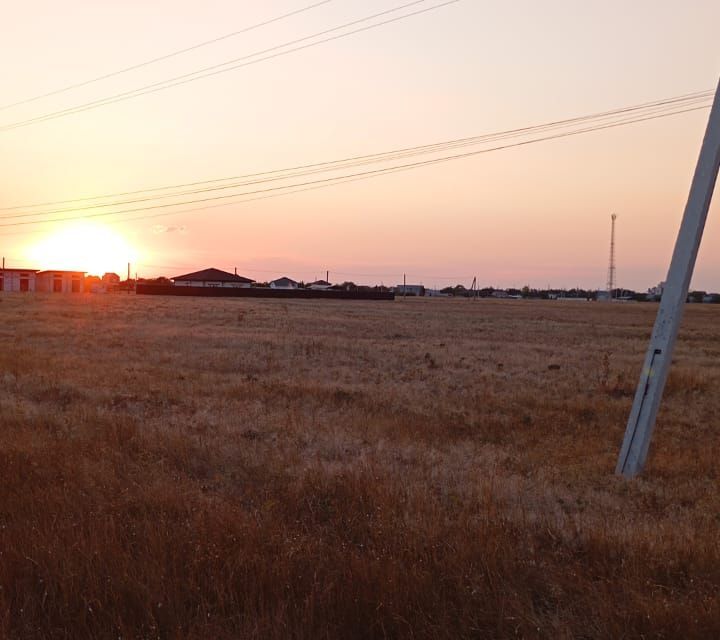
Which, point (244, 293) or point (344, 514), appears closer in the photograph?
point (344, 514)

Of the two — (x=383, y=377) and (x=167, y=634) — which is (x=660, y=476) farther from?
(x=383, y=377)

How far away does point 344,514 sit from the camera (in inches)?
205

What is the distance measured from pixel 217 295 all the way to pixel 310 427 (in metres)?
81.0

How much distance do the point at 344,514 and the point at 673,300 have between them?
436 cm

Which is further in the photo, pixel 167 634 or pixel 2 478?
pixel 2 478

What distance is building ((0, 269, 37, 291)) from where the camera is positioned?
108312 millimetres

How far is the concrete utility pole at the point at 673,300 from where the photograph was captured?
652 cm

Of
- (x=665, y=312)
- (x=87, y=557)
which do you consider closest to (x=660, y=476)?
(x=665, y=312)

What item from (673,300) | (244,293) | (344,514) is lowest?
(344,514)

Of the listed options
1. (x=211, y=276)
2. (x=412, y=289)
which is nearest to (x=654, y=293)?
(x=412, y=289)

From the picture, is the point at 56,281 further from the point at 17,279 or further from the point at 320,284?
the point at 320,284

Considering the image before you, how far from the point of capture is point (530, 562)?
166 inches

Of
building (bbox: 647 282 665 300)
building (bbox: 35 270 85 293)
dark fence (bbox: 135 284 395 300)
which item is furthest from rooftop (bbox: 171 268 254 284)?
building (bbox: 647 282 665 300)

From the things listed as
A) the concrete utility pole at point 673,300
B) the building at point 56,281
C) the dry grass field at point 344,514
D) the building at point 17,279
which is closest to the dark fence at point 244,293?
the building at point 56,281
